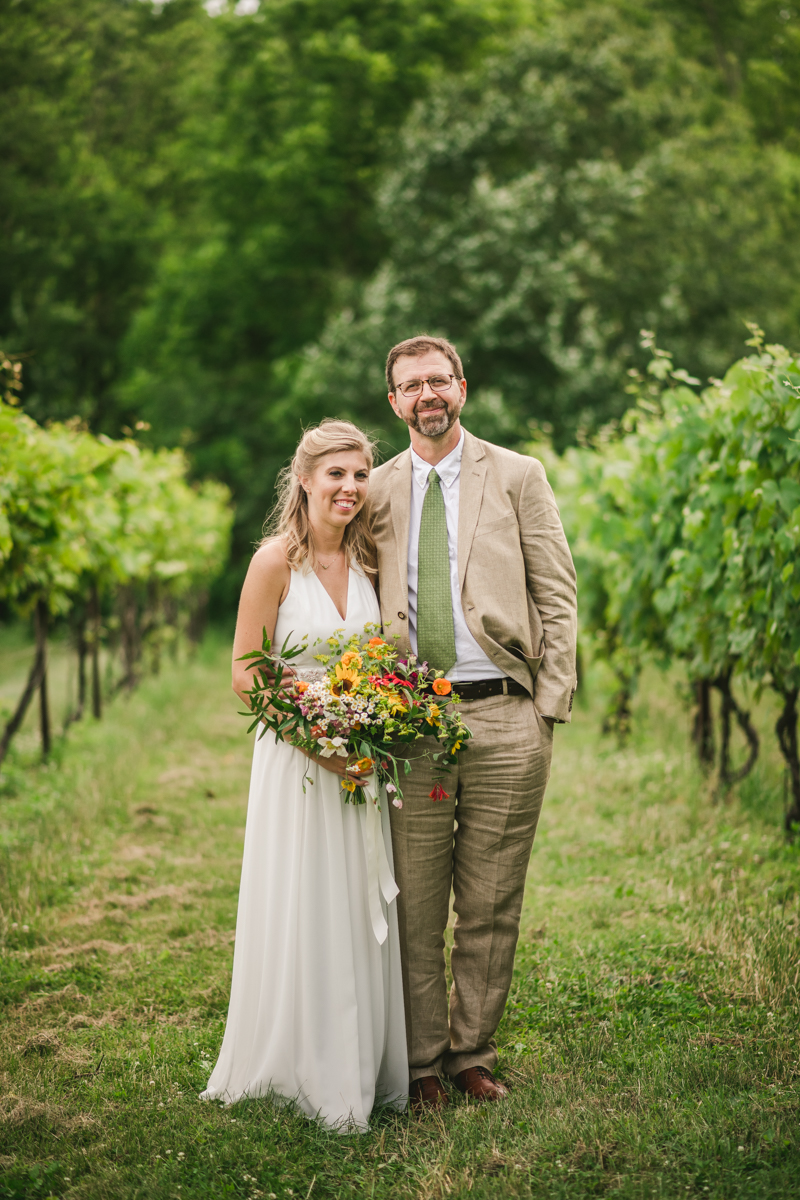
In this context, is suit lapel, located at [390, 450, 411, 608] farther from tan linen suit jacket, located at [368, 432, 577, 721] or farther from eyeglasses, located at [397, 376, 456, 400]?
eyeglasses, located at [397, 376, 456, 400]

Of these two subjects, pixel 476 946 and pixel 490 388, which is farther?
pixel 490 388

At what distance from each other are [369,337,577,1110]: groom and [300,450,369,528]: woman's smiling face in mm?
206

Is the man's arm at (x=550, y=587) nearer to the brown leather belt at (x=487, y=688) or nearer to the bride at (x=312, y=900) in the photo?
the brown leather belt at (x=487, y=688)

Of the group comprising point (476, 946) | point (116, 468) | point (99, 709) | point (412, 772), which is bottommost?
point (99, 709)

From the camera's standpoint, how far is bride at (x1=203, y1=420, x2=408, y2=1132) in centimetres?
319

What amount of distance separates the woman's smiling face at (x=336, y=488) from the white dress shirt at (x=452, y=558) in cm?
24

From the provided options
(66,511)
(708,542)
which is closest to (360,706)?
(708,542)

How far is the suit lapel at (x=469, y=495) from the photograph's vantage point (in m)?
3.37

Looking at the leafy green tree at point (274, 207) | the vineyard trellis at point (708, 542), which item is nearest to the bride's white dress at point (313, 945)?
the vineyard trellis at point (708, 542)

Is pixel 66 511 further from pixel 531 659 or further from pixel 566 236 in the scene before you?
pixel 566 236

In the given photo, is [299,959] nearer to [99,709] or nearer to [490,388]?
[99,709]

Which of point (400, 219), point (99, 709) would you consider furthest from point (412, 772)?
point (400, 219)

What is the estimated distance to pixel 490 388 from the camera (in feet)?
63.4

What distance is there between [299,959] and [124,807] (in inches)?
152
